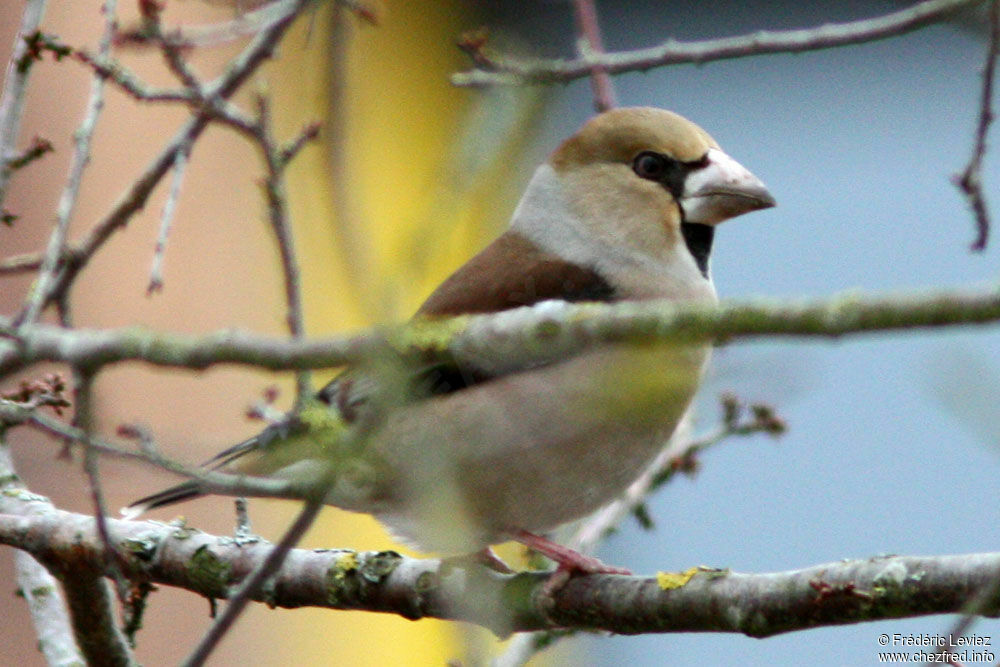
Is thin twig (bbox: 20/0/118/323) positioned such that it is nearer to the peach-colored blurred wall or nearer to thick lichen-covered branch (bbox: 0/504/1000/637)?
thick lichen-covered branch (bbox: 0/504/1000/637)

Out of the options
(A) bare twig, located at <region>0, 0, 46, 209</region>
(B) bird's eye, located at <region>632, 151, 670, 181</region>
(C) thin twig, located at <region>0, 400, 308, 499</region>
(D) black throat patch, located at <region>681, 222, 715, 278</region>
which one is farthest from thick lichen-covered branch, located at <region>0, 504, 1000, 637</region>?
(B) bird's eye, located at <region>632, 151, 670, 181</region>

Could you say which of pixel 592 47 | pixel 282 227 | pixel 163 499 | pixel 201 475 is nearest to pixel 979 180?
pixel 592 47

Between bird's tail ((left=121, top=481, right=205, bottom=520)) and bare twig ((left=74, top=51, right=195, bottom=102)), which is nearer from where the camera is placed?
bare twig ((left=74, top=51, right=195, bottom=102))

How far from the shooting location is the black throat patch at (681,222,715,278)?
118 inches

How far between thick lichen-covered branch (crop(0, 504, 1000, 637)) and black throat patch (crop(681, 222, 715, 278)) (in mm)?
979

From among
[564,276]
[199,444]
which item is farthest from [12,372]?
[564,276]

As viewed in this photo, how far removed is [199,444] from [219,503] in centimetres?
447

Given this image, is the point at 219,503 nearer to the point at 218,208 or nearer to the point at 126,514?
the point at 218,208

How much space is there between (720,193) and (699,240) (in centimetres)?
16

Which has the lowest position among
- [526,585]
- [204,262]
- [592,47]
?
[526,585]

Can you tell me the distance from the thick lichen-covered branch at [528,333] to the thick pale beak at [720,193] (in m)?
1.46

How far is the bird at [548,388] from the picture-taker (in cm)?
211

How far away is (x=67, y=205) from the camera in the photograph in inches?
86.5

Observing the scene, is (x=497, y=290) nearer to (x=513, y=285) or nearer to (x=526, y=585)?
(x=513, y=285)
